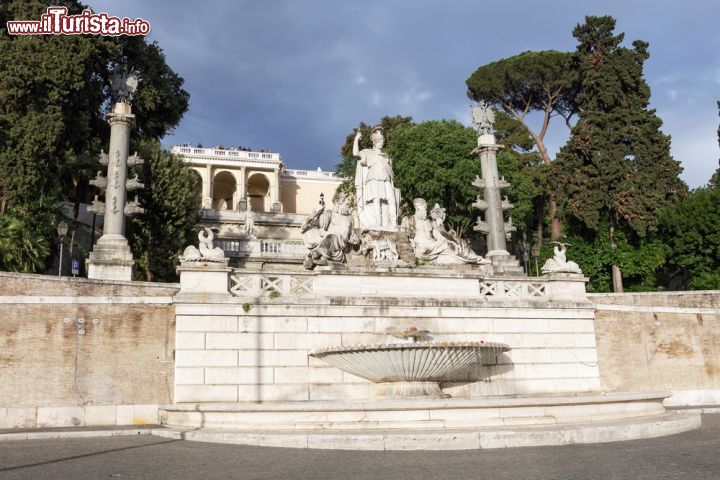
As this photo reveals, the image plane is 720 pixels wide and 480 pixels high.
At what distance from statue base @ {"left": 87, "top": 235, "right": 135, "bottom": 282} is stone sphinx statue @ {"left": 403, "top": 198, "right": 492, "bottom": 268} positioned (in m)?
9.68

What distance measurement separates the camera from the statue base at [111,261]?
20969 millimetres

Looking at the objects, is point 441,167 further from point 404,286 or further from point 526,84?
point 404,286

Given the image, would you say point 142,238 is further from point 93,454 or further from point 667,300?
point 667,300

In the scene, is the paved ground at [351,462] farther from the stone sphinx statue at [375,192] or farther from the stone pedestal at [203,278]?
the stone sphinx statue at [375,192]

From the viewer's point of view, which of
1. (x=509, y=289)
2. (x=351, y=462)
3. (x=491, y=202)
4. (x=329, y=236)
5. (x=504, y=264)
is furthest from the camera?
(x=491, y=202)

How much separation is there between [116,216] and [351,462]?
16490 millimetres

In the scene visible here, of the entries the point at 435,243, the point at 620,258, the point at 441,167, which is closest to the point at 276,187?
the point at 441,167

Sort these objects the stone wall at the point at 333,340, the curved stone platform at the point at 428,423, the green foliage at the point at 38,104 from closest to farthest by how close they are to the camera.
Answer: the curved stone platform at the point at 428,423 < the stone wall at the point at 333,340 < the green foliage at the point at 38,104

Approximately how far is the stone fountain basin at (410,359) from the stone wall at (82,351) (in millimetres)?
4165

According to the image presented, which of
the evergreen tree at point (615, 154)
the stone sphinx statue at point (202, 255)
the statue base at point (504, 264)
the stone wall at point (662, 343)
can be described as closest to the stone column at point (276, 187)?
the evergreen tree at point (615, 154)

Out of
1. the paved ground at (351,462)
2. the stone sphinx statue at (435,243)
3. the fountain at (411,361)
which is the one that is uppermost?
the stone sphinx statue at (435,243)

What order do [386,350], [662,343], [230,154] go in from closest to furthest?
[386,350] → [662,343] → [230,154]

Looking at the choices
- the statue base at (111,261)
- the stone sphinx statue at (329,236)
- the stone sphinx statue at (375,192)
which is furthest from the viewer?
the statue base at (111,261)

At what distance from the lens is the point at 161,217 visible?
1152 inches
